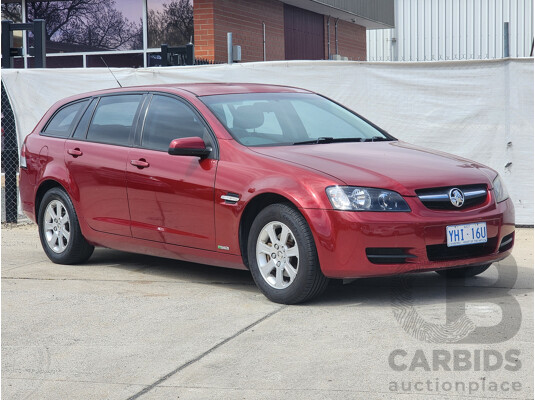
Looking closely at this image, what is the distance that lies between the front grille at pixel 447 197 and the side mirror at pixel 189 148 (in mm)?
1656

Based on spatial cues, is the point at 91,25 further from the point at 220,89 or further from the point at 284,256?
the point at 284,256

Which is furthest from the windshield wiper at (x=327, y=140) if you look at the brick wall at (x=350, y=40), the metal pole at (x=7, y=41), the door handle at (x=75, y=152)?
the brick wall at (x=350, y=40)

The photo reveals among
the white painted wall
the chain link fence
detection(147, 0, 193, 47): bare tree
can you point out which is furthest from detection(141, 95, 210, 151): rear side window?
the white painted wall

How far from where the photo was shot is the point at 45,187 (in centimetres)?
889

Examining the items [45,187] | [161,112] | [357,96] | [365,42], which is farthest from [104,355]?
[365,42]

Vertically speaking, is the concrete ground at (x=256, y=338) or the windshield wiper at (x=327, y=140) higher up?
the windshield wiper at (x=327, y=140)

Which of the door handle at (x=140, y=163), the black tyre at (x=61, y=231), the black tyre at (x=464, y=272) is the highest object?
the door handle at (x=140, y=163)

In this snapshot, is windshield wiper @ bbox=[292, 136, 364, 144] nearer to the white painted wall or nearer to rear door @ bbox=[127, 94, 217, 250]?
rear door @ bbox=[127, 94, 217, 250]

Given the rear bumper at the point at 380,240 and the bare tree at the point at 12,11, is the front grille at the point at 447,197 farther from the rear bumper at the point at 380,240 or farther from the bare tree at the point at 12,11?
the bare tree at the point at 12,11

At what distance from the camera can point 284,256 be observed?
21.7ft

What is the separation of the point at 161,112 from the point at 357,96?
11.6 feet

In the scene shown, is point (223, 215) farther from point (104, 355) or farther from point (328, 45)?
point (328, 45)

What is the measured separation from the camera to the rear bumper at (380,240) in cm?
629

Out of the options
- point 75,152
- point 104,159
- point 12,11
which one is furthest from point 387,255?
point 12,11
